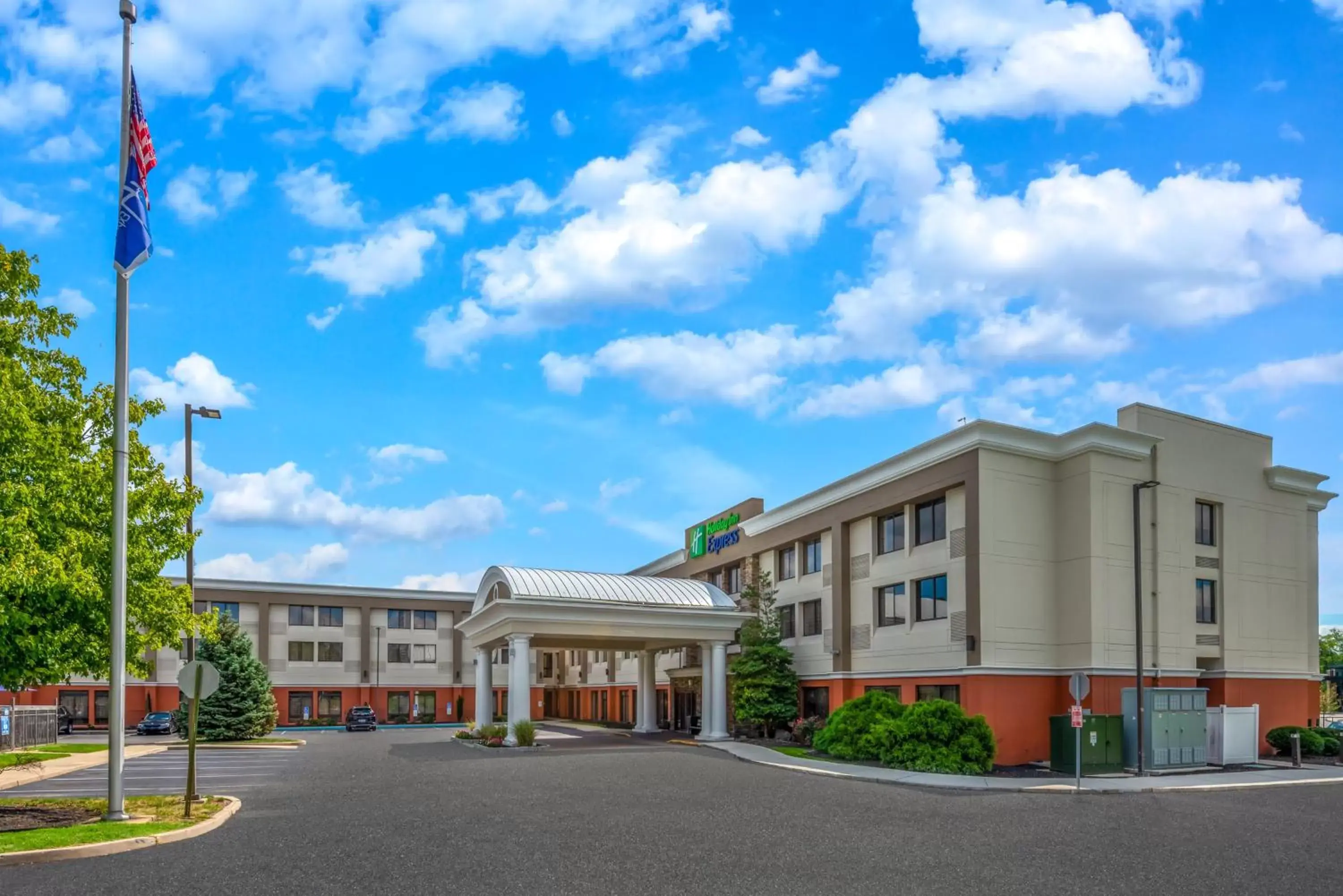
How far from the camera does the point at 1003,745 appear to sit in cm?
3269

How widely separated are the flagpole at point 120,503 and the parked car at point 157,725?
151 feet

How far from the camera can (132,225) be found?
18953mm

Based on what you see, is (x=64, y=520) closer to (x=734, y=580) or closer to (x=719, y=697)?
(x=719, y=697)

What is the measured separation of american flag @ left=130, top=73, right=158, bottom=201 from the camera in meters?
18.9

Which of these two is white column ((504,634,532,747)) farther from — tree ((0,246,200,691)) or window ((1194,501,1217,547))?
window ((1194,501,1217,547))

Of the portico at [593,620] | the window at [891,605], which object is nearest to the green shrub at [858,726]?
the window at [891,605]

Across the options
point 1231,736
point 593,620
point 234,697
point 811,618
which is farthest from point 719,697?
point 234,697

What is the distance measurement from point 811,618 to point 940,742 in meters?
14.3

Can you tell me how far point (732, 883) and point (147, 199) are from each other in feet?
49.6

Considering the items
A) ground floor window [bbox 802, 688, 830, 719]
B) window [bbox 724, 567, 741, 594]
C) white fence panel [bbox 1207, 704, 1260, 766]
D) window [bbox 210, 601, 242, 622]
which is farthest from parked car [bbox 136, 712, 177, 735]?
white fence panel [bbox 1207, 704, 1260, 766]

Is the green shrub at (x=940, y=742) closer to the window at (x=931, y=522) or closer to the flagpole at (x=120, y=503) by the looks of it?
the window at (x=931, y=522)

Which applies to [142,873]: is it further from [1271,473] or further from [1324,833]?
[1271,473]

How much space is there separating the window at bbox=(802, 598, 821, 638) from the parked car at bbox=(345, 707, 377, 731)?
30.8 m

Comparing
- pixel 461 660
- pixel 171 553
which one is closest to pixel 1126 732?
pixel 171 553
